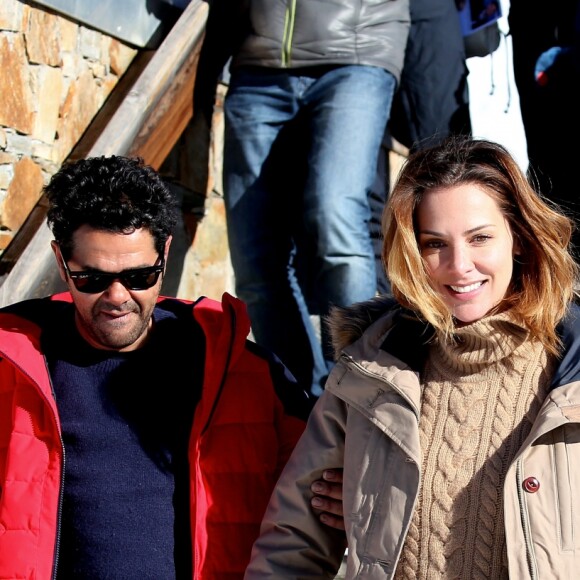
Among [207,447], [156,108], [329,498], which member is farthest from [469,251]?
[156,108]

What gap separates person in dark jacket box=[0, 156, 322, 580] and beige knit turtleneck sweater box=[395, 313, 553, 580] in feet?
1.60

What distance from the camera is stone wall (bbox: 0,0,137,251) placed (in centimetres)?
351

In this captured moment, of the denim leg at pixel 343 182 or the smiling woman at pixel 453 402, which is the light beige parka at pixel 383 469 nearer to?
the smiling woman at pixel 453 402

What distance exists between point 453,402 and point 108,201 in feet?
3.35

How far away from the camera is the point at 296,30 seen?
358 cm

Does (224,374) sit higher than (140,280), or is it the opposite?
(140,280)

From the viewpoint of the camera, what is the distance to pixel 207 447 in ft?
8.13

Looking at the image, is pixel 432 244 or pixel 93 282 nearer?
pixel 432 244

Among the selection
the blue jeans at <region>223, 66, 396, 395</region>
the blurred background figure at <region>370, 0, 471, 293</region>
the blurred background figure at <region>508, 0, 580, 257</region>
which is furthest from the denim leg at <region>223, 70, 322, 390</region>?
the blurred background figure at <region>508, 0, 580, 257</region>

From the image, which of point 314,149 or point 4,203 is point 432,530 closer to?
point 314,149

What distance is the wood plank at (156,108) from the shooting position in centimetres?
356

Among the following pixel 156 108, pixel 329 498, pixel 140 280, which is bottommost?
pixel 329 498

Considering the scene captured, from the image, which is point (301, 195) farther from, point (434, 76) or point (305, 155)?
point (434, 76)

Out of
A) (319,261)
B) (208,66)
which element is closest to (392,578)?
(319,261)
